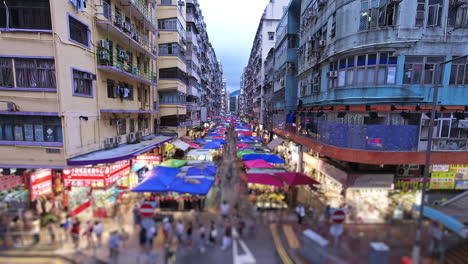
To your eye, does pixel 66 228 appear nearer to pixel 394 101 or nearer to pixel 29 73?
pixel 29 73

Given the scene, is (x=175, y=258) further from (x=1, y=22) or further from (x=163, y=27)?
(x=163, y=27)

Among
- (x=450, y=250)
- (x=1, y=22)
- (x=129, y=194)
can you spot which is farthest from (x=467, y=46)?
(x=1, y=22)

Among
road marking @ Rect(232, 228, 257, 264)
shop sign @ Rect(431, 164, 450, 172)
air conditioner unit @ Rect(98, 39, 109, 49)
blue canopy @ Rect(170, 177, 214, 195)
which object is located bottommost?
road marking @ Rect(232, 228, 257, 264)

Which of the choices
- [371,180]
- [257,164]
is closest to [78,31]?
[257,164]

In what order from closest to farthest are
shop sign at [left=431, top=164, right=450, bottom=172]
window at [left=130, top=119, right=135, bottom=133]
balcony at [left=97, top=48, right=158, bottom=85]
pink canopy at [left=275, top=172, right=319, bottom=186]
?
shop sign at [left=431, top=164, right=450, bottom=172]
pink canopy at [left=275, top=172, right=319, bottom=186]
balcony at [left=97, top=48, right=158, bottom=85]
window at [left=130, top=119, right=135, bottom=133]

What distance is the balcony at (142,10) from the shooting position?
19.4 m

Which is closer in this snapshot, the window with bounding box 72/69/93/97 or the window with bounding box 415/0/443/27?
the window with bounding box 415/0/443/27

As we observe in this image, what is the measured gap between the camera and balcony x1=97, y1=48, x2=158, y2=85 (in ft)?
53.1

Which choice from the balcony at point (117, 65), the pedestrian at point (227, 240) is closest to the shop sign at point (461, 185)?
the pedestrian at point (227, 240)

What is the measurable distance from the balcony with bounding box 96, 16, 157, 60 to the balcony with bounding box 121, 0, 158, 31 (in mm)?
1430

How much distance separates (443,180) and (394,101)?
21.7ft

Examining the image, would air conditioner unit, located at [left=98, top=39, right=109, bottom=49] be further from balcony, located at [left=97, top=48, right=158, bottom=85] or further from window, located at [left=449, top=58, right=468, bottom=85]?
window, located at [left=449, top=58, right=468, bottom=85]

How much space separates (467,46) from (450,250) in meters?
12.2

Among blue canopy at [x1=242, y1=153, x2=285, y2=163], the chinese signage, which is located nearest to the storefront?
the chinese signage
